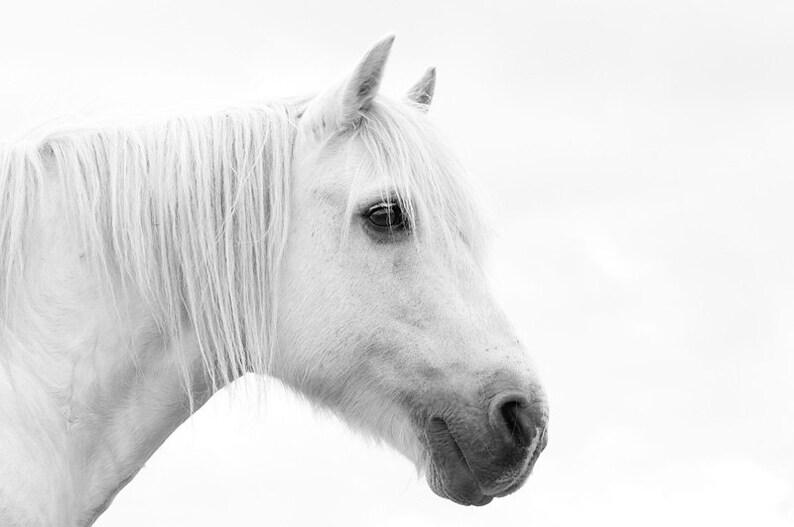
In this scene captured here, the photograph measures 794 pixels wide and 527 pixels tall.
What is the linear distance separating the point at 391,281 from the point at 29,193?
1.53 meters

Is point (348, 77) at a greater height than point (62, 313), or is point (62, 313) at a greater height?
point (348, 77)

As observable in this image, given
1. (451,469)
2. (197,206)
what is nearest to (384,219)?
(197,206)

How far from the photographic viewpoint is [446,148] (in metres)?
4.70

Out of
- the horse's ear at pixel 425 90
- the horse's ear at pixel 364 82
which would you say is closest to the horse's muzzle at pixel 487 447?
the horse's ear at pixel 364 82

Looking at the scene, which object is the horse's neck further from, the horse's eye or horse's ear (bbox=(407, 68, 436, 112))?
horse's ear (bbox=(407, 68, 436, 112))

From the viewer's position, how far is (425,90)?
17.2ft

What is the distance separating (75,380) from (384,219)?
1.42 metres

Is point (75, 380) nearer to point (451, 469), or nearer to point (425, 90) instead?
point (451, 469)

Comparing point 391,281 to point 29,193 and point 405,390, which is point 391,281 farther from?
point 29,193

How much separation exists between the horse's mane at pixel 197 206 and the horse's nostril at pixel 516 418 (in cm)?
76

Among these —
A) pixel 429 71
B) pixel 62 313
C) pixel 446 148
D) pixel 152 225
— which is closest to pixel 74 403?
pixel 62 313

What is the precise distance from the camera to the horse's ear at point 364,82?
14.0ft

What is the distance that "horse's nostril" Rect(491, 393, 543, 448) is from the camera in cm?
413

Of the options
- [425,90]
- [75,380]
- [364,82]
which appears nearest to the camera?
[75,380]
